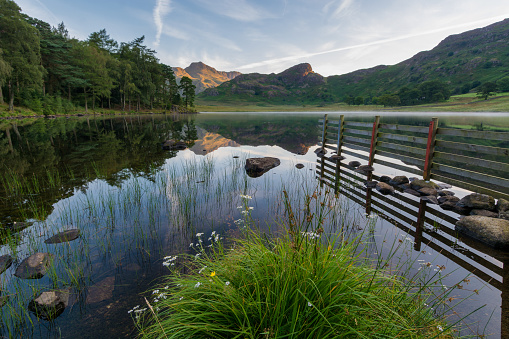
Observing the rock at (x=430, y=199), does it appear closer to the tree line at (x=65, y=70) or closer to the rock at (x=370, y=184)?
the rock at (x=370, y=184)

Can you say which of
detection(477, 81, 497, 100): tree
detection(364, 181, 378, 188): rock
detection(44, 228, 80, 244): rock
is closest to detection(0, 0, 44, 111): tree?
detection(44, 228, 80, 244): rock

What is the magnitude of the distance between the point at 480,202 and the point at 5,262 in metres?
12.5

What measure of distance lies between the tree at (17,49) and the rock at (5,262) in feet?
187

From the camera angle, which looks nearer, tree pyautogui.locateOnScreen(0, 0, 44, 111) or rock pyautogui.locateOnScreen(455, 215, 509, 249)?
rock pyautogui.locateOnScreen(455, 215, 509, 249)

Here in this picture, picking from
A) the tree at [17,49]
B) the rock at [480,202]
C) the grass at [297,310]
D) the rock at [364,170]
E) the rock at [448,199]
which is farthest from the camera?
the tree at [17,49]

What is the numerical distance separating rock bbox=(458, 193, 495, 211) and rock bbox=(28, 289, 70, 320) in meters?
10.9

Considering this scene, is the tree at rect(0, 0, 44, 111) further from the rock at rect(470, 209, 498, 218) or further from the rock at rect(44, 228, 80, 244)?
the rock at rect(470, 209, 498, 218)

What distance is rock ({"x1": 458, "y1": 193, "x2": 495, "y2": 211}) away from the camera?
7331 millimetres

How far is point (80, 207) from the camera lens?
718 cm

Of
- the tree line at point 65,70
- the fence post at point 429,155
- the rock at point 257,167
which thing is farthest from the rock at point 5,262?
the tree line at point 65,70

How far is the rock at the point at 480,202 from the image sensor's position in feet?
24.1

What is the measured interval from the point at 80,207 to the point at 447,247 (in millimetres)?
10205

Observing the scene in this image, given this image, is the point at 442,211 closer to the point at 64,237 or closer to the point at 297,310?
the point at 297,310

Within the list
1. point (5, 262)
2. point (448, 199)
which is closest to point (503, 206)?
point (448, 199)
